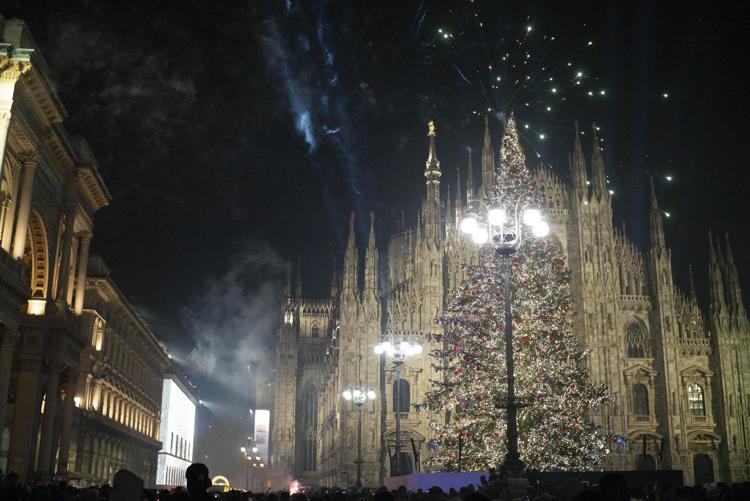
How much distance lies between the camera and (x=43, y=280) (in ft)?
88.1

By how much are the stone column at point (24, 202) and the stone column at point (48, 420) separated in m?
5.46

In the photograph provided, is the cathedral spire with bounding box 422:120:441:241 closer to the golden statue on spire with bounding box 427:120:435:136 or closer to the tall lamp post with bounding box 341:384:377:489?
the golden statue on spire with bounding box 427:120:435:136

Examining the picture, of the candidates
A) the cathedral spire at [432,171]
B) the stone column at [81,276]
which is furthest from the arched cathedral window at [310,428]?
the stone column at [81,276]

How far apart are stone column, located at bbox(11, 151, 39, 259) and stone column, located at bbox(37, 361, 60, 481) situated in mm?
5460

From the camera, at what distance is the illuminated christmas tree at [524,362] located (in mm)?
29547

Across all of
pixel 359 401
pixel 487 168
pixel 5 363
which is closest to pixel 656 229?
pixel 487 168

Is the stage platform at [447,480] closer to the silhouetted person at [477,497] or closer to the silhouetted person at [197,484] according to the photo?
the silhouetted person at [197,484]

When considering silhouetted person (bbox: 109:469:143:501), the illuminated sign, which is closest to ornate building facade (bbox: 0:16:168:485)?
silhouetted person (bbox: 109:469:143:501)

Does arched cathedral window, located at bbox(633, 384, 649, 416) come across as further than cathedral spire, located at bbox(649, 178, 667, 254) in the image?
No

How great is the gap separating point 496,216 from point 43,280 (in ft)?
60.4

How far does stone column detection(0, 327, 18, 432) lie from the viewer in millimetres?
20594

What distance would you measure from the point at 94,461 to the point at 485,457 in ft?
74.5

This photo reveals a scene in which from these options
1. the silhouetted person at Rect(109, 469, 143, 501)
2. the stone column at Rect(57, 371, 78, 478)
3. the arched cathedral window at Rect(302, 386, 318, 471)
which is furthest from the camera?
the arched cathedral window at Rect(302, 386, 318, 471)

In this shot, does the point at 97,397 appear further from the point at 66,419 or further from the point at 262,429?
the point at 262,429
